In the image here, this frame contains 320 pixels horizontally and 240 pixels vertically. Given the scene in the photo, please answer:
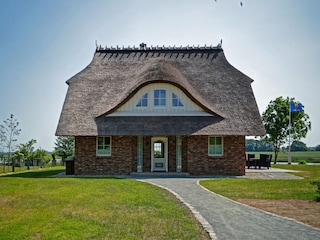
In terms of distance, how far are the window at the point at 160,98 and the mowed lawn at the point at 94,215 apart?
401 inches

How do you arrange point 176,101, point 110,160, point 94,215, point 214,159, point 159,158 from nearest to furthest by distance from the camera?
point 94,215 < point 214,159 < point 110,160 < point 159,158 < point 176,101

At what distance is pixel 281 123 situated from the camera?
134 ft

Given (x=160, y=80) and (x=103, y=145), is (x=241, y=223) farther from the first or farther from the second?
→ (x=160, y=80)

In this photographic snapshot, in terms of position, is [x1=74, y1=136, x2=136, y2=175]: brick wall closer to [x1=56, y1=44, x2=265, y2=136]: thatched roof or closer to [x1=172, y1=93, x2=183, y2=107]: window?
[x1=56, y1=44, x2=265, y2=136]: thatched roof

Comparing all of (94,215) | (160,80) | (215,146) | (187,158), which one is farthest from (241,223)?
(160,80)

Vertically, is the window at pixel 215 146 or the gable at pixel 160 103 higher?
the gable at pixel 160 103

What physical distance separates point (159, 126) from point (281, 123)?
24.0 m

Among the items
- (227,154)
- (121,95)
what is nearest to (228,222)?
(227,154)

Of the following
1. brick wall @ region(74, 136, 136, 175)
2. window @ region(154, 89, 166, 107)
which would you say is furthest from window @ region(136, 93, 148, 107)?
brick wall @ region(74, 136, 136, 175)

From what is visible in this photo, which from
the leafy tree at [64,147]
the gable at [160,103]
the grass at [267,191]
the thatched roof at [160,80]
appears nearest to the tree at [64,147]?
the leafy tree at [64,147]

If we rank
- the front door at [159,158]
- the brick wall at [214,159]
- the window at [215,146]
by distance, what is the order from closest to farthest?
the brick wall at [214,159] < the window at [215,146] < the front door at [159,158]

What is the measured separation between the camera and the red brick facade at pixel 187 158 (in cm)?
2155

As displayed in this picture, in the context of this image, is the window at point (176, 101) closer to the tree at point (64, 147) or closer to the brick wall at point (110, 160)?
the brick wall at point (110, 160)

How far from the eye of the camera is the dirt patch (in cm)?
891
